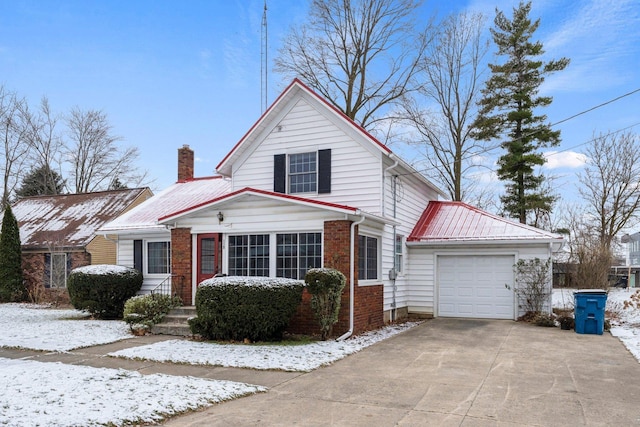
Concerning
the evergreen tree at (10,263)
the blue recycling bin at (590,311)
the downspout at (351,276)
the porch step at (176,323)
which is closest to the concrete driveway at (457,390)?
the downspout at (351,276)

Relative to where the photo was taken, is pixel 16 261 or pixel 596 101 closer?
pixel 596 101

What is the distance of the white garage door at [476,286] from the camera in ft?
50.2

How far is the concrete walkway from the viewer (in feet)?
19.4

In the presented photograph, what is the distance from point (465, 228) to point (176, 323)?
9304 millimetres

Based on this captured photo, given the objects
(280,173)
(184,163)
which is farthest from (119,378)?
(184,163)

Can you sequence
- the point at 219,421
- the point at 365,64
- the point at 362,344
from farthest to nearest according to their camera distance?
1. the point at 365,64
2. the point at 362,344
3. the point at 219,421

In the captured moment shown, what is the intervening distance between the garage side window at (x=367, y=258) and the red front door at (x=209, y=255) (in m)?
3.64

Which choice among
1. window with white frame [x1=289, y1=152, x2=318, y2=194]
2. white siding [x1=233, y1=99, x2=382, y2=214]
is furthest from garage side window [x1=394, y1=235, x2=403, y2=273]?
window with white frame [x1=289, y1=152, x2=318, y2=194]

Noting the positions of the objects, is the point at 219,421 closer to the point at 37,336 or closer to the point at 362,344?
the point at 362,344

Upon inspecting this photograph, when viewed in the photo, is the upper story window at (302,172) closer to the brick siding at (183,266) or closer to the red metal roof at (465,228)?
the brick siding at (183,266)

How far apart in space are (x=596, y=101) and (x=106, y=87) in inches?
677

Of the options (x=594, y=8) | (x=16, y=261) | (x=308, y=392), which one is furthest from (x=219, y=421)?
(x=16, y=261)

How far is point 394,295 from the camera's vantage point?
1495cm

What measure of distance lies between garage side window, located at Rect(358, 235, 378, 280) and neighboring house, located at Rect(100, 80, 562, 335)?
27 mm
